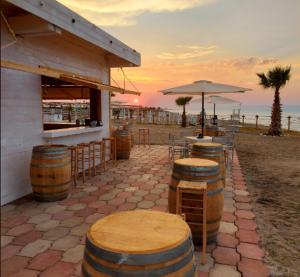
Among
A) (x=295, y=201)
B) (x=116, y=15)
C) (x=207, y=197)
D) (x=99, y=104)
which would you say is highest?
(x=116, y=15)

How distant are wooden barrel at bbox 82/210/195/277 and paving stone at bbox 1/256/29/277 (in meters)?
1.56

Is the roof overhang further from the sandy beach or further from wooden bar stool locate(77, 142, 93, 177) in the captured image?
the sandy beach

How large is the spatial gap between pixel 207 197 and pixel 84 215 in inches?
77.0

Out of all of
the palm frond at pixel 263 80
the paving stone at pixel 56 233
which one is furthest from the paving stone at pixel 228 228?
the palm frond at pixel 263 80

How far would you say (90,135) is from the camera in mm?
7340

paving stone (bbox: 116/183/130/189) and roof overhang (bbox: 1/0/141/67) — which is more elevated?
roof overhang (bbox: 1/0/141/67)

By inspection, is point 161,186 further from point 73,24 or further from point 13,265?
point 73,24

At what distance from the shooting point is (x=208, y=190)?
115 inches

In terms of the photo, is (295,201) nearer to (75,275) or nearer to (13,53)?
(75,275)

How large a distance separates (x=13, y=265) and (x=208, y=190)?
2115mm

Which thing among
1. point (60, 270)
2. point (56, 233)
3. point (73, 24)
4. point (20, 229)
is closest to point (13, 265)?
point (60, 270)

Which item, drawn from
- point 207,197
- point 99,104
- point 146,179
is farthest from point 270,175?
point 99,104

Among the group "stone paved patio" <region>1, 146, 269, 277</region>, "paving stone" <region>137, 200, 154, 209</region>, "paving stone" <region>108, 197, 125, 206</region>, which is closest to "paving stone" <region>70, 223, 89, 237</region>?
"stone paved patio" <region>1, 146, 269, 277</region>

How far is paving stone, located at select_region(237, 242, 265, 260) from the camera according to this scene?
2.89 metres
